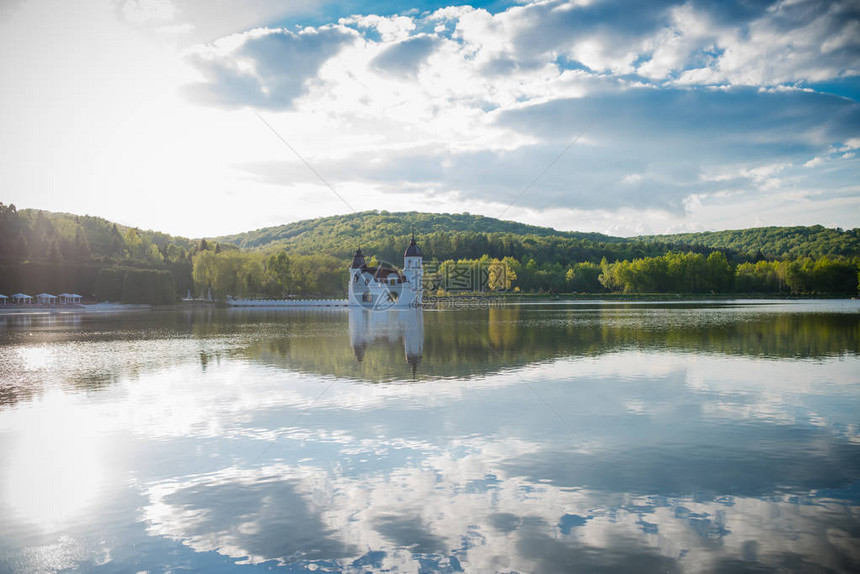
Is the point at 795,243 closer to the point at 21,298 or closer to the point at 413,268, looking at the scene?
the point at 413,268

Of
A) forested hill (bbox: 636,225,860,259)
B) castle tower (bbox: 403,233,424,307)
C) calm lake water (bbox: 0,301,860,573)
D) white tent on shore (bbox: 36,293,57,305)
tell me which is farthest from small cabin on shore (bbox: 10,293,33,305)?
forested hill (bbox: 636,225,860,259)

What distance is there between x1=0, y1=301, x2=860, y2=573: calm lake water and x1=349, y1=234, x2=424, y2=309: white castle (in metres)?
67.5

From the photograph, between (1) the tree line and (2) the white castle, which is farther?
(1) the tree line

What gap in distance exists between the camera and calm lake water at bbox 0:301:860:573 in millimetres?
6648

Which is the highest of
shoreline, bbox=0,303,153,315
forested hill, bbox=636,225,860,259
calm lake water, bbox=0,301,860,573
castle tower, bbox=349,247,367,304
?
forested hill, bbox=636,225,860,259

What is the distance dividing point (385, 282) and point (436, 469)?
8166cm

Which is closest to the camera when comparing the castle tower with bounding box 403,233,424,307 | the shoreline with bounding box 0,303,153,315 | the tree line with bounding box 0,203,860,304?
the shoreline with bounding box 0,303,153,315

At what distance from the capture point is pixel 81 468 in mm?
9883

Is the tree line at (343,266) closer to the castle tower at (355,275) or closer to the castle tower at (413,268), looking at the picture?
the castle tower at (355,275)

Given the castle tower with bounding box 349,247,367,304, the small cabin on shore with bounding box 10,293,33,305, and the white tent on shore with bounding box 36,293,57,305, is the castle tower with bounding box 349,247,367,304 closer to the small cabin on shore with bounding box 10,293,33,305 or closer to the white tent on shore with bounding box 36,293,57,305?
the white tent on shore with bounding box 36,293,57,305

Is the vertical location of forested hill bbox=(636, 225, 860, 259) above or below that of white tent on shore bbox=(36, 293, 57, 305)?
above

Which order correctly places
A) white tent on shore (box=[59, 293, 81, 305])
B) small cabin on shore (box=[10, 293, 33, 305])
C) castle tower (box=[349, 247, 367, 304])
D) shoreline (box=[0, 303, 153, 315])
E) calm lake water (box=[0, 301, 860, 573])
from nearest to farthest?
calm lake water (box=[0, 301, 860, 573]) < shoreline (box=[0, 303, 153, 315]) < castle tower (box=[349, 247, 367, 304]) < small cabin on shore (box=[10, 293, 33, 305]) < white tent on shore (box=[59, 293, 81, 305])

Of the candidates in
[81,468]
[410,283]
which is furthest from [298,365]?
[410,283]

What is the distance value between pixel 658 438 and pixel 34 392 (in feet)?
53.8
